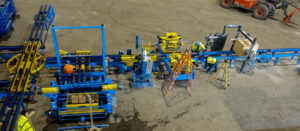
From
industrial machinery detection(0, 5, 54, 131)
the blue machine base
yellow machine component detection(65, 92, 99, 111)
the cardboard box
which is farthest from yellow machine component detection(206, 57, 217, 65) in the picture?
industrial machinery detection(0, 5, 54, 131)

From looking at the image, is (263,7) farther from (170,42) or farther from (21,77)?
(21,77)

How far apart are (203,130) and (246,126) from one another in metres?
1.77

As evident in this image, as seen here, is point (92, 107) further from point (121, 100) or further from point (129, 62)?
point (129, 62)

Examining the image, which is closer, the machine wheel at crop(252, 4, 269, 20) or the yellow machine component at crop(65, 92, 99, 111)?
the yellow machine component at crop(65, 92, 99, 111)

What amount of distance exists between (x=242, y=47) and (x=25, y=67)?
30.9ft

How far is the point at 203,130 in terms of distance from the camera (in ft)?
28.1

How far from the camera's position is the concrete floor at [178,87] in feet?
29.3

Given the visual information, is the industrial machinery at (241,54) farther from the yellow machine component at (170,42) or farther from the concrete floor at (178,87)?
the yellow machine component at (170,42)

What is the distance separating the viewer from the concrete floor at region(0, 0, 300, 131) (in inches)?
351

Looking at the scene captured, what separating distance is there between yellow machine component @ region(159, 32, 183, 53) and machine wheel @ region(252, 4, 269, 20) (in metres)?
9.61

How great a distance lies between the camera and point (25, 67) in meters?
7.96

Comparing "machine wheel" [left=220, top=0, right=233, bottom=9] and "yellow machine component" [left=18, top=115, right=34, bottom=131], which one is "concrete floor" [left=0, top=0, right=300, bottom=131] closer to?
"machine wheel" [left=220, top=0, right=233, bottom=9]

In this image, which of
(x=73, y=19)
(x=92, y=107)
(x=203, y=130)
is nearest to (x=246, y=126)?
(x=203, y=130)

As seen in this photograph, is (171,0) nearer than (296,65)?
No
